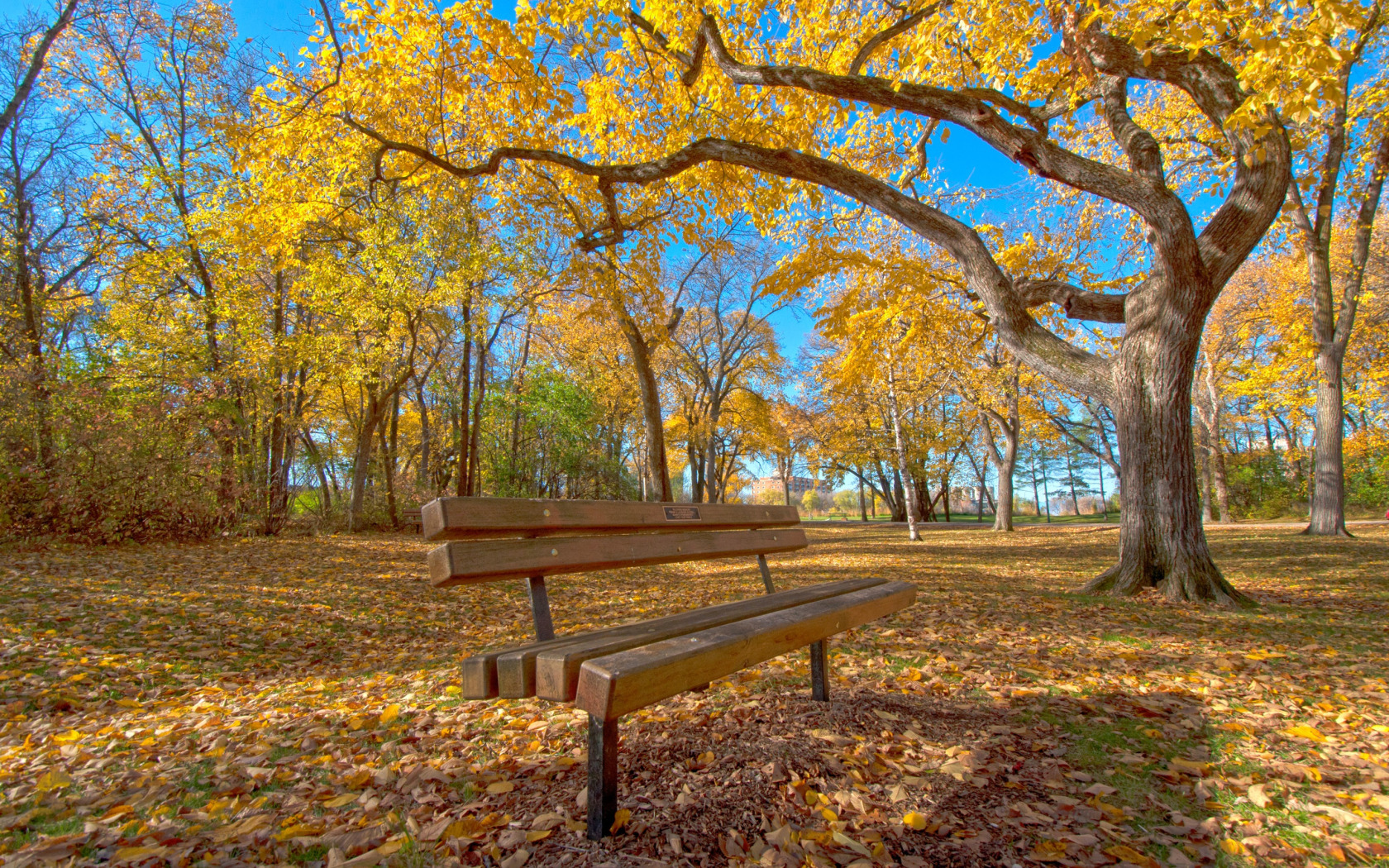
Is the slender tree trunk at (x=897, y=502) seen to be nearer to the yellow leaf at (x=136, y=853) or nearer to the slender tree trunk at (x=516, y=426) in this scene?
the slender tree trunk at (x=516, y=426)

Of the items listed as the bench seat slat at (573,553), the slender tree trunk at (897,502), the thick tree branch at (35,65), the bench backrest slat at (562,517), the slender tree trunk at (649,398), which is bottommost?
the slender tree trunk at (897,502)

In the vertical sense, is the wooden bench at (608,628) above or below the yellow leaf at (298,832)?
above

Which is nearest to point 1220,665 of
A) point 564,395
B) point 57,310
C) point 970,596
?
point 970,596

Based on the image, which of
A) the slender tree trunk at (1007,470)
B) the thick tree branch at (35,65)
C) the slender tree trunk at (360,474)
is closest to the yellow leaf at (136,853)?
the thick tree branch at (35,65)

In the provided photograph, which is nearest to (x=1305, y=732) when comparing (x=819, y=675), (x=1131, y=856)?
(x=1131, y=856)

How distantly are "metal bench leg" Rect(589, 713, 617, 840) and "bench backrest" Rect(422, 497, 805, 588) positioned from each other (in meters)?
0.51

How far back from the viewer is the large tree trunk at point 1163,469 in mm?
5188

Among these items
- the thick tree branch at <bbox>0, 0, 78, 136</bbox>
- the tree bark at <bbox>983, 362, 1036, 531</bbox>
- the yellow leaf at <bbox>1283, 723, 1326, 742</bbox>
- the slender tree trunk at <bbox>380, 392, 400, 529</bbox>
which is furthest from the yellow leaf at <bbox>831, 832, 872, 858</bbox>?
the tree bark at <bbox>983, 362, 1036, 531</bbox>

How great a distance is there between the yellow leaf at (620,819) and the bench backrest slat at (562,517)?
93 centimetres

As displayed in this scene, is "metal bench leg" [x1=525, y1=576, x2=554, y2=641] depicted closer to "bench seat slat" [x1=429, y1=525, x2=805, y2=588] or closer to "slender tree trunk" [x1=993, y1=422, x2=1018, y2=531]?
"bench seat slat" [x1=429, y1=525, x2=805, y2=588]

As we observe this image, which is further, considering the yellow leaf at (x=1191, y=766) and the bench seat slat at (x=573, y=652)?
the yellow leaf at (x=1191, y=766)

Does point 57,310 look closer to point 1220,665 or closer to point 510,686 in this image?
point 510,686

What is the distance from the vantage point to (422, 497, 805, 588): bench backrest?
179cm

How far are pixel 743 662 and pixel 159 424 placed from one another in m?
10.8
